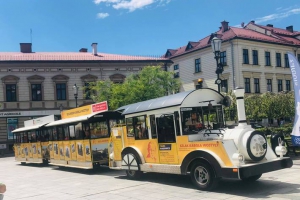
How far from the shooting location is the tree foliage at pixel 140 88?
25016 mm

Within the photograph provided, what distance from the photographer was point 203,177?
9.55 meters

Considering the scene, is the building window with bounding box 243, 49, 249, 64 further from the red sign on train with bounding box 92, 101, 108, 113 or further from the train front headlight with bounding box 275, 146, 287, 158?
the train front headlight with bounding box 275, 146, 287, 158

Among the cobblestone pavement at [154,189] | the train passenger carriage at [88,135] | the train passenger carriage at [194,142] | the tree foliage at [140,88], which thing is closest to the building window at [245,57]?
the tree foliage at [140,88]

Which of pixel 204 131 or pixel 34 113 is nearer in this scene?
pixel 204 131

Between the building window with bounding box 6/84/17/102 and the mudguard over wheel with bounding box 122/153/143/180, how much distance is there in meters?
27.9

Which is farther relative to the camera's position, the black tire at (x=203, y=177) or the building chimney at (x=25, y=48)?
the building chimney at (x=25, y=48)

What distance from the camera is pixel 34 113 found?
37250 millimetres

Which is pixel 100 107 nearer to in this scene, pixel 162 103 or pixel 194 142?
pixel 162 103

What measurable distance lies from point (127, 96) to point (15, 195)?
14451 mm

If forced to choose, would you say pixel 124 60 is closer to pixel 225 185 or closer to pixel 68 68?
pixel 68 68

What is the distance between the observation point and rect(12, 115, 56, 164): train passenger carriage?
68.7 feet

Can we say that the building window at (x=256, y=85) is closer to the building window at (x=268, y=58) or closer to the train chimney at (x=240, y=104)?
the building window at (x=268, y=58)

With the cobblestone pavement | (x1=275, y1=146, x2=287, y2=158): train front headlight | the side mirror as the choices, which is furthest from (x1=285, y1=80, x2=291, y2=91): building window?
(x1=275, y1=146, x2=287, y2=158): train front headlight

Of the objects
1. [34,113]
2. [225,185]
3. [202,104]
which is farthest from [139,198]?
[34,113]
